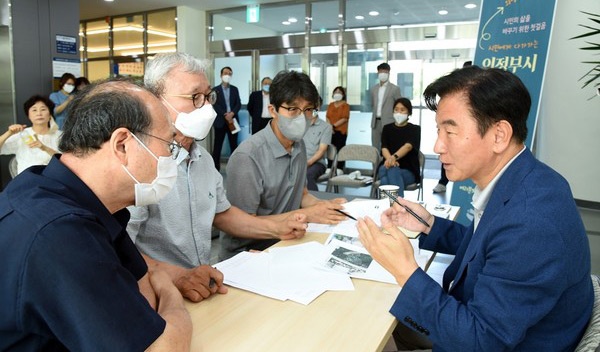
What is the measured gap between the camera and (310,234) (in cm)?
211

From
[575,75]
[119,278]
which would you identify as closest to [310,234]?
[119,278]

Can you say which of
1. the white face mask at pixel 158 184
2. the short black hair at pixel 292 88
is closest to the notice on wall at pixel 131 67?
the short black hair at pixel 292 88

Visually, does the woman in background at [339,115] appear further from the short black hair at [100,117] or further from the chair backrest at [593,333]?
the short black hair at [100,117]

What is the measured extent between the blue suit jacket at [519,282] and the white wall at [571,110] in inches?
192

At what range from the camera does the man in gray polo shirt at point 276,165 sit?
231cm

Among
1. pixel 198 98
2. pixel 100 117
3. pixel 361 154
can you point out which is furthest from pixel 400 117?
pixel 100 117

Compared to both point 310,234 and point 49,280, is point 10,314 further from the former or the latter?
point 310,234

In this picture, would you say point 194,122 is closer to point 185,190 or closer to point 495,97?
point 185,190

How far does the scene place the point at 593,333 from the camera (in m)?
1.06

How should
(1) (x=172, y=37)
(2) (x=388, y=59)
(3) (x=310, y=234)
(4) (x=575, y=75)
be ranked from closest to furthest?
(3) (x=310, y=234), (4) (x=575, y=75), (2) (x=388, y=59), (1) (x=172, y=37)

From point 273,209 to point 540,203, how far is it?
156 cm

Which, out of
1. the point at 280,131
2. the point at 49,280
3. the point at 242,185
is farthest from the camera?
the point at 280,131

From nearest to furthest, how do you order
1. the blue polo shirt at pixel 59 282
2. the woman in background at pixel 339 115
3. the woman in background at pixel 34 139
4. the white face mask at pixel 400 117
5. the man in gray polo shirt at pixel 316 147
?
the blue polo shirt at pixel 59 282 < the woman in background at pixel 34 139 < the white face mask at pixel 400 117 < the man in gray polo shirt at pixel 316 147 < the woman in background at pixel 339 115

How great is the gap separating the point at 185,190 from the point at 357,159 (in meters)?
4.04
